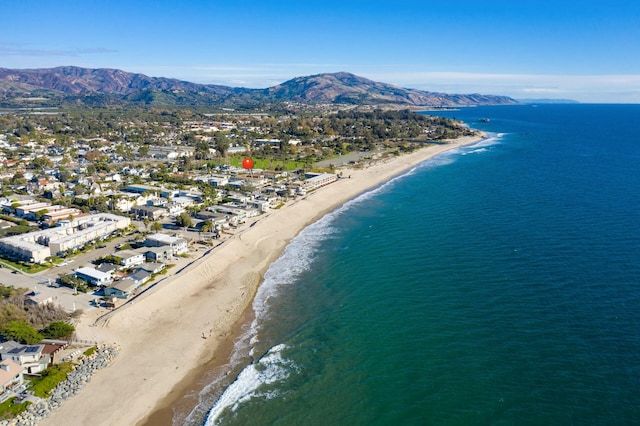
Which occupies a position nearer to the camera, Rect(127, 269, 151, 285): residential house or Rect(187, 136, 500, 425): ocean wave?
Rect(187, 136, 500, 425): ocean wave

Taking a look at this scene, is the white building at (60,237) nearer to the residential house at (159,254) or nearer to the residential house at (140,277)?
the residential house at (159,254)

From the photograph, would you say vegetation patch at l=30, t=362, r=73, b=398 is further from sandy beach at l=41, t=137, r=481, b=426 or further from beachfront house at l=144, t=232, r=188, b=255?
beachfront house at l=144, t=232, r=188, b=255

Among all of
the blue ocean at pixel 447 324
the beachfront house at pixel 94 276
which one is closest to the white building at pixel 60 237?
the beachfront house at pixel 94 276

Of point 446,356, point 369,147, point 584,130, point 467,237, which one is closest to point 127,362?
point 446,356

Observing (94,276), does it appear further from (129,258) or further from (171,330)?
(171,330)

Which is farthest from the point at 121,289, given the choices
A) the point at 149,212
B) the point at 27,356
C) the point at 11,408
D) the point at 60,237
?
the point at 149,212

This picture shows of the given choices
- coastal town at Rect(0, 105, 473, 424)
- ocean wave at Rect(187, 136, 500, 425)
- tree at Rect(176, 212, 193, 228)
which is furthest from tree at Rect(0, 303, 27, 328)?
tree at Rect(176, 212, 193, 228)

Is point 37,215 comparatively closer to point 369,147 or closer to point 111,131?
point 369,147

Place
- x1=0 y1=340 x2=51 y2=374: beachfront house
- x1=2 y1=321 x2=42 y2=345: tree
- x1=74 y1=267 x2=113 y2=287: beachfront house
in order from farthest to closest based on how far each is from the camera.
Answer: x1=74 y1=267 x2=113 y2=287: beachfront house, x1=2 y1=321 x2=42 y2=345: tree, x1=0 y1=340 x2=51 y2=374: beachfront house

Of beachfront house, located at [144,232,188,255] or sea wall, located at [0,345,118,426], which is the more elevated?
beachfront house, located at [144,232,188,255]
